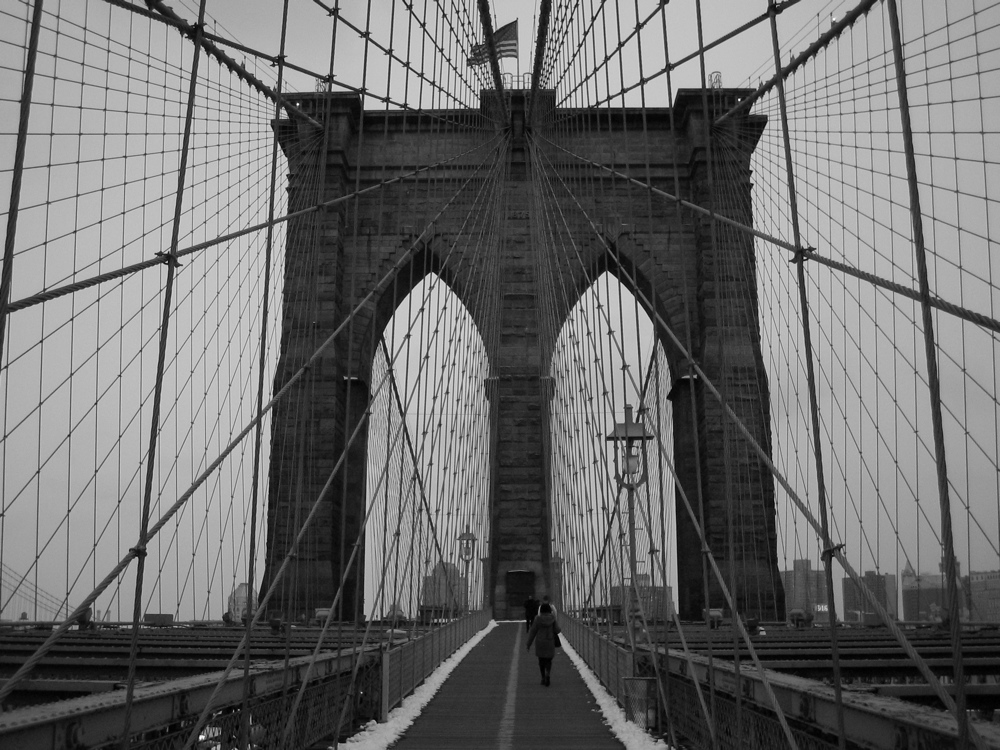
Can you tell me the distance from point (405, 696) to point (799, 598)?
13.6 meters

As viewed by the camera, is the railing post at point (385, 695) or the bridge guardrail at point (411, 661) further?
the bridge guardrail at point (411, 661)

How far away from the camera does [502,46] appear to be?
1770 centimetres

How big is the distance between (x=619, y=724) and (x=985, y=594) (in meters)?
6.19

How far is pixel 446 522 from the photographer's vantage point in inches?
525

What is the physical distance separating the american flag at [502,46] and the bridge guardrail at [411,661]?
8451 millimetres

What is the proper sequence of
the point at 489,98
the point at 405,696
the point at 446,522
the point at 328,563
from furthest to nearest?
the point at 328,563 < the point at 489,98 < the point at 446,522 < the point at 405,696

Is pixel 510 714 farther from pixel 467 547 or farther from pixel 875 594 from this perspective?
pixel 467 547

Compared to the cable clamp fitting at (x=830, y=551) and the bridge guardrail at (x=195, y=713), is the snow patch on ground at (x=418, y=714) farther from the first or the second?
the cable clamp fitting at (x=830, y=551)

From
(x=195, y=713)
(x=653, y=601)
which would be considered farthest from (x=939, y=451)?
(x=653, y=601)

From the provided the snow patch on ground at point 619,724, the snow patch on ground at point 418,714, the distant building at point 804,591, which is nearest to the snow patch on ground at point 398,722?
the snow patch on ground at point 418,714

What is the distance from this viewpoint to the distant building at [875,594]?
9614 mm

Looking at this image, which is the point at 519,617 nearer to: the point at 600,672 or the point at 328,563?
the point at 328,563

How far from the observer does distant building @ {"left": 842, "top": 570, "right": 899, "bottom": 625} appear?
9.61 metres

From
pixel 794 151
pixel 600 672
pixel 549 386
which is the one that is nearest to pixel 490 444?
pixel 549 386
